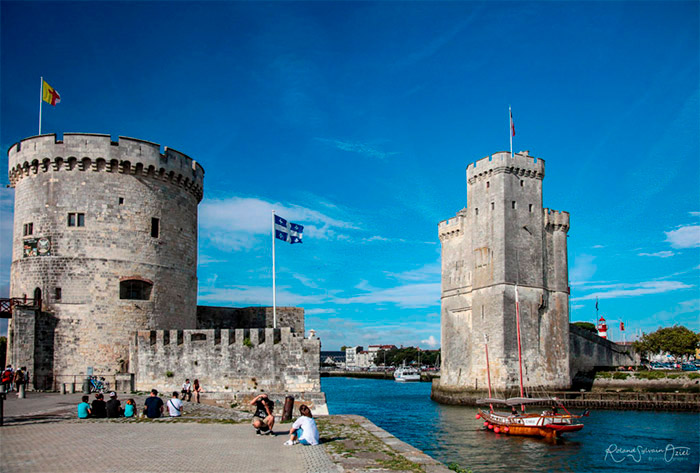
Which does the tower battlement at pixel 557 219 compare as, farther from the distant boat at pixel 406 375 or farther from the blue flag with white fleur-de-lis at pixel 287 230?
the distant boat at pixel 406 375

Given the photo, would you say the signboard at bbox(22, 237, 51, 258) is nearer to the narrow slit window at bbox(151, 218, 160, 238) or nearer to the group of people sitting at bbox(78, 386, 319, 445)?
the narrow slit window at bbox(151, 218, 160, 238)

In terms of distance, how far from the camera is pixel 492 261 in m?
45.9

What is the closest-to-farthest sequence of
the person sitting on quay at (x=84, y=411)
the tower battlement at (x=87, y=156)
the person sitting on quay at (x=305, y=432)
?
1. the person sitting on quay at (x=305, y=432)
2. the person sitting on quay at (x=84, y=411)
3. the tower battlement at (x=87, y=156)

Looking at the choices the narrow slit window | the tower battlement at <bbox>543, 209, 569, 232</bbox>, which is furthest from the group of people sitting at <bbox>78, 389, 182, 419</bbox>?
the tower battlement at <bbox>543, 209, 569, 232</bbox>

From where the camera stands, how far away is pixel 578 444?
27.1 meters

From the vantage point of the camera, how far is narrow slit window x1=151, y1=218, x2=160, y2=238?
80.7 feet

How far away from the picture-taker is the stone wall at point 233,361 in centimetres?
2033

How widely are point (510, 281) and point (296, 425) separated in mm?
35301

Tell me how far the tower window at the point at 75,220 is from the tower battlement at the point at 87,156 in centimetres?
186

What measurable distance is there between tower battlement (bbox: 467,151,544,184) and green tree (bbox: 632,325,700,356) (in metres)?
34.2

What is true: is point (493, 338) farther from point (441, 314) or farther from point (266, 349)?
point (266, 349)

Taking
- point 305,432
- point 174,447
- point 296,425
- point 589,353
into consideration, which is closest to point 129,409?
point 174,447

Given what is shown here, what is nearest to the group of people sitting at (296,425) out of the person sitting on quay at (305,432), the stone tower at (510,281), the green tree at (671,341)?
the person sitting on quay at (305,432)

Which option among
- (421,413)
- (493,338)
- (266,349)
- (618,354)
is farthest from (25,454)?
(618,354)
